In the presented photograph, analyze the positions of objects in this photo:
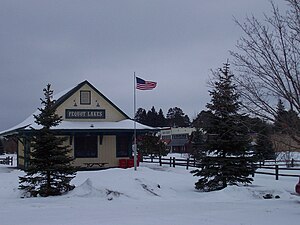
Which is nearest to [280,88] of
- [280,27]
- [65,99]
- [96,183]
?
[280,27]

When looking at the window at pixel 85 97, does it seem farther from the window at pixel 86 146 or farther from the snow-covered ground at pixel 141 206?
the snow-covered ground at pixel 141 206

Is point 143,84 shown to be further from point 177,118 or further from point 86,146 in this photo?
point 177,118

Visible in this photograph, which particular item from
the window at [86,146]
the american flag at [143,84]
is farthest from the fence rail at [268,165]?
the window at [86,146]

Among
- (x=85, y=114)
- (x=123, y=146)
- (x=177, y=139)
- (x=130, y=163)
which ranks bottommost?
(x=130, y=163)

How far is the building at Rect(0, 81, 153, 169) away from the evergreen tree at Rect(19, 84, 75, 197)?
46.9 ft

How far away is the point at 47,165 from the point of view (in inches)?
742

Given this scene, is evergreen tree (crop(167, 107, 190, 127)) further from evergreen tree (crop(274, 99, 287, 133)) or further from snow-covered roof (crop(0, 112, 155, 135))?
evergreen tree (crop(274, 99, 287, 133))

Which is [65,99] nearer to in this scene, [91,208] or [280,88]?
[91,208]

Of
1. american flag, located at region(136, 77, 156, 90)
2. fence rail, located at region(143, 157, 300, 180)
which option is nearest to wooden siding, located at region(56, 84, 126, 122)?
fence rail, located at region(143, 157, 300, 180)

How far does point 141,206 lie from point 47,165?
18.1 ft

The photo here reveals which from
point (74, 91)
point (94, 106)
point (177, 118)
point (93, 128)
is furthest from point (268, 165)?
point (177, 118)

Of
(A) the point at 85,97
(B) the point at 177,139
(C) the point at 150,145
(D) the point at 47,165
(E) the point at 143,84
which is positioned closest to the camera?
(D) the point at 47,165

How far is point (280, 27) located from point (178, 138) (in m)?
91.3

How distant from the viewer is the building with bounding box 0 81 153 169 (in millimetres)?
34406
